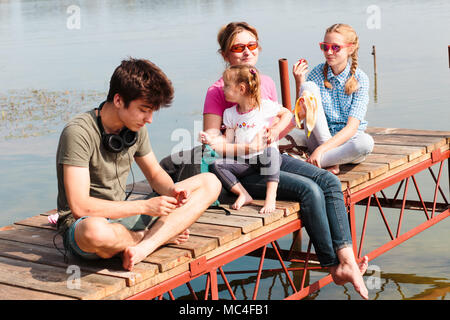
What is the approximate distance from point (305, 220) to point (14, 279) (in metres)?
2.15

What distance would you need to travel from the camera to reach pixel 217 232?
4969 millimetres

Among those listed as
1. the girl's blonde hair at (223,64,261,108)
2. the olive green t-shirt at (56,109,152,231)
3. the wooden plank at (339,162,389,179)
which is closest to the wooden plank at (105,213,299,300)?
the olive green t-shirt at (56,109,152,231)

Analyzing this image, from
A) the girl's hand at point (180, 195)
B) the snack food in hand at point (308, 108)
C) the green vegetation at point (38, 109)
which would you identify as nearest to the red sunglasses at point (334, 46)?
the snack food in hand at point (308, 108)

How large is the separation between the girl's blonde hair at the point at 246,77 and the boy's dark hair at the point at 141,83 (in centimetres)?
116

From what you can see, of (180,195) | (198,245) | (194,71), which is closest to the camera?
(180,195)

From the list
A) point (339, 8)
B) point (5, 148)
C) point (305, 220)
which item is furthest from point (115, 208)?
point (339, 8)

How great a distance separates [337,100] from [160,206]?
257 centimetres

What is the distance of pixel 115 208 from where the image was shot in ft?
13.7

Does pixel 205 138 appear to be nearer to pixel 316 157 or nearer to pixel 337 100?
pixel 316 157

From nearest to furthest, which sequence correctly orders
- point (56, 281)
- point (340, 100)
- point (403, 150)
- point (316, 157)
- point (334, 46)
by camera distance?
point (56, 281) → point (316, 157) → point (334, 46) → point (340, 100) → point (403, 150)

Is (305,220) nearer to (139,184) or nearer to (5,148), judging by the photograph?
(139,184)

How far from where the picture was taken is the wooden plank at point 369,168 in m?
6.36

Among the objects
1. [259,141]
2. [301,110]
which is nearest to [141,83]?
[259,141]

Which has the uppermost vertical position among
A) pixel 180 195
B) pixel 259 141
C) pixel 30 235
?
pixel 259 141
